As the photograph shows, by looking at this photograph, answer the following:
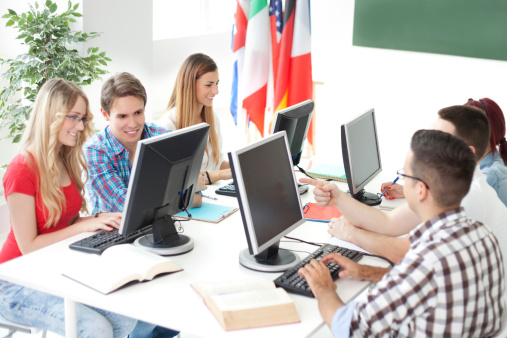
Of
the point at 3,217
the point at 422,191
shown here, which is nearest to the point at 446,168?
the point at 422,191

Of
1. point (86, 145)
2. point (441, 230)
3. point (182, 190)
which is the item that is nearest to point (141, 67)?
point (86, 145)

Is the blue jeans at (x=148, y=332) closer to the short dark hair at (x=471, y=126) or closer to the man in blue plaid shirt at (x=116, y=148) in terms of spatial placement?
the man in blue plaid shirt at (x=116, y=148)

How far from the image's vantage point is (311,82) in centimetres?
506

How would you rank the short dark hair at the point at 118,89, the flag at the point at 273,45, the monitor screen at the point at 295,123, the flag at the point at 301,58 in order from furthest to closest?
the flag at the point at 273,45 < the flag at the point at 301,58 < the monitor screen at the point at 295,123 < the short dark hair at the point at 118,89

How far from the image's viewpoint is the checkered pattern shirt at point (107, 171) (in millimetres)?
2814

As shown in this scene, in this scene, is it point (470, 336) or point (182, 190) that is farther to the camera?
point (182, 190)

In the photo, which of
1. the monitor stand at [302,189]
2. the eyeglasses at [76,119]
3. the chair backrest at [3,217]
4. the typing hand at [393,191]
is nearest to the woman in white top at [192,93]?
the monitor stand at [302,189]

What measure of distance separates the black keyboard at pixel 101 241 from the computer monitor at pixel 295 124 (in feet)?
2.95

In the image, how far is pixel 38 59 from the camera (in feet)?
12.6

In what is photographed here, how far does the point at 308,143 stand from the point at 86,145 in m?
2.68

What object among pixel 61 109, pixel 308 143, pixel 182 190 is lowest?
pixel 308 143

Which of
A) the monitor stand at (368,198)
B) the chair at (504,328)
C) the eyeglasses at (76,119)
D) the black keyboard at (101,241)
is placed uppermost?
the eyeglasses at (76,119)

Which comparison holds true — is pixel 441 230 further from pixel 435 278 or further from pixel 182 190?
pixel 182 190

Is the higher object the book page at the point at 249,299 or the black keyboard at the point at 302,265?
the book page at the point at 249,299
